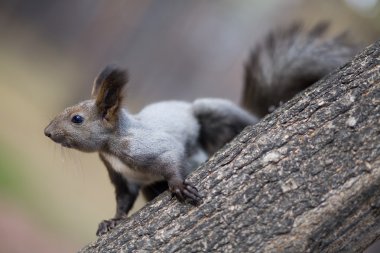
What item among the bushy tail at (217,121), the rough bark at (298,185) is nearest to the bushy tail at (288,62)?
the bushy tail at (217,121)

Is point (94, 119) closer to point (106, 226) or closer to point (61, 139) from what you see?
point (61, 139)

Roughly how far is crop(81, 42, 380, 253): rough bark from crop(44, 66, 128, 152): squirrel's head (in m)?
0.63

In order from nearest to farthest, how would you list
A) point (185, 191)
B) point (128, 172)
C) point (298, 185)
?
point (298, 185) < point (185, 191) < point (128, 172)

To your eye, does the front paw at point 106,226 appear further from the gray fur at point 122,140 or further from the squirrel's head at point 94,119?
the squirrel's head at point 94,119

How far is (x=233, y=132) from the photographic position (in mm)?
3992

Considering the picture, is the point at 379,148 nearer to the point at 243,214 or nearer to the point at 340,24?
the point at 243,214

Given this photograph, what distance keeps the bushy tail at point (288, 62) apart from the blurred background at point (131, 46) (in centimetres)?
267

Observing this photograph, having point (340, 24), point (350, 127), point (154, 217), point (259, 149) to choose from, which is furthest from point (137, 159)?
point (340, 24)

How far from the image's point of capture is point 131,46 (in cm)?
749

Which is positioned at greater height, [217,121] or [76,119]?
[76,119]

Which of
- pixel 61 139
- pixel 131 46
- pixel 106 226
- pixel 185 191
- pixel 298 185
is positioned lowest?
pixel 298 185

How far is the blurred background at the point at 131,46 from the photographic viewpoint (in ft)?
23.0

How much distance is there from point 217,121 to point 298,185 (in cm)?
149

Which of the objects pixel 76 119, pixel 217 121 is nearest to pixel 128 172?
pixel 76 119
